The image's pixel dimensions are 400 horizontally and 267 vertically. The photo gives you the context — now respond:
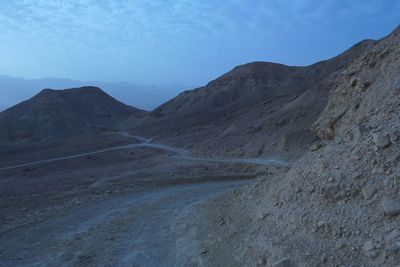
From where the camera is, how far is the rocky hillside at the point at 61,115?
8481 cm

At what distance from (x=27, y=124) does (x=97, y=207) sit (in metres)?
75.6

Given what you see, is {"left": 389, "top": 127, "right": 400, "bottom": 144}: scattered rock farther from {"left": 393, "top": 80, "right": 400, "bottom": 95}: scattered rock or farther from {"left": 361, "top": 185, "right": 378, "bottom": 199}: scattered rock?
{"left": 393, "top": 80, "right": 400, "bottom": 95}: scattered rock

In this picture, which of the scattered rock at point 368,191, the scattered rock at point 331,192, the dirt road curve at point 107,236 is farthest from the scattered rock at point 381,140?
the dirt road curve at point 107,236

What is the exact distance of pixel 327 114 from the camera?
656 inches

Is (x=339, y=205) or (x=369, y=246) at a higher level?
(x=339, y=205)

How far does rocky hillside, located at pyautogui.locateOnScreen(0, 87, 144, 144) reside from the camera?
8481cm

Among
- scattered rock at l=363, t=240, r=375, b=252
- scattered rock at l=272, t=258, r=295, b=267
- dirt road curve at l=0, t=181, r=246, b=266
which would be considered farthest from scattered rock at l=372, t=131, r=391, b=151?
dirt road curve at l=0, t=181, r=246, b=266

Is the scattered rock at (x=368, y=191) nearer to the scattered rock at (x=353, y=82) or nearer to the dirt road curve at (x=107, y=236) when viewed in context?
the dirt road curve at (x=107, y=236)

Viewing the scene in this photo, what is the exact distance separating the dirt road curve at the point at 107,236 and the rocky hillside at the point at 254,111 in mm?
17925

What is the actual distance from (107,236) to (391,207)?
840cm

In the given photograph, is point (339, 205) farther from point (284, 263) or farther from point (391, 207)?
point (284, 263)

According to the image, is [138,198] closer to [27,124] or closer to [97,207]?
[97,207]

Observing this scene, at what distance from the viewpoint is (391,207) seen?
8133 millimetres

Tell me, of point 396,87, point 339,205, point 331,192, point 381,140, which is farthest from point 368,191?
point 396,87
